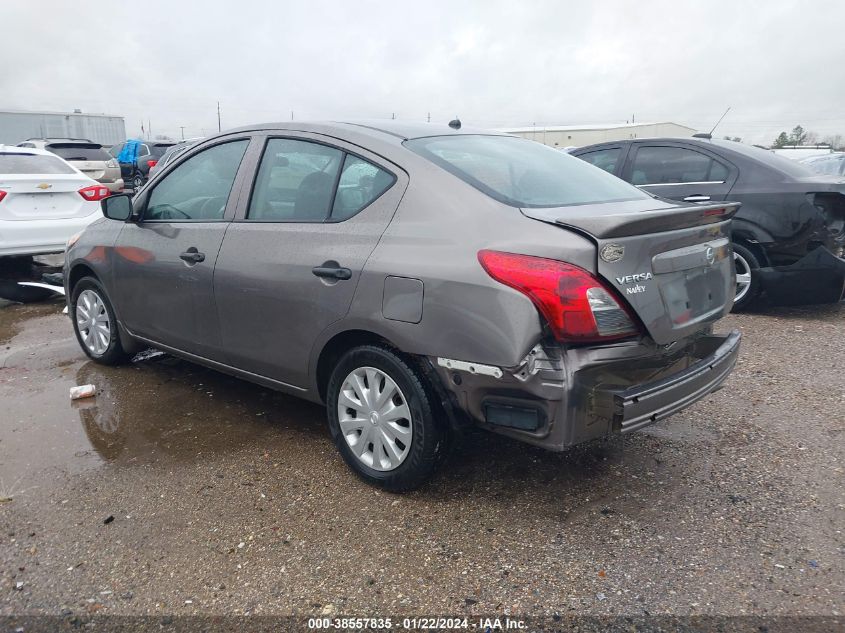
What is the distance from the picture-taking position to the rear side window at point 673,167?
645 cm

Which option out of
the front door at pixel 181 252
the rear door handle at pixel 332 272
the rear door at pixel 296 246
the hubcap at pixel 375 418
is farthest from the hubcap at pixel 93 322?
the hubcap at pixel 375 418

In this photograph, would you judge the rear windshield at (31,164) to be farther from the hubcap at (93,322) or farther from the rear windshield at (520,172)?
the rear windshield at (520,172)

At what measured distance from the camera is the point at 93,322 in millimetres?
5059

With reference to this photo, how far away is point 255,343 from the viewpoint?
12.0 ft

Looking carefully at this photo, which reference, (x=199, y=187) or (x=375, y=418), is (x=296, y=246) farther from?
(x=199, y=187)

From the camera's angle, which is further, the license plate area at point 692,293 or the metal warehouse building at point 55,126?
the metal warehouse building at point 55,126

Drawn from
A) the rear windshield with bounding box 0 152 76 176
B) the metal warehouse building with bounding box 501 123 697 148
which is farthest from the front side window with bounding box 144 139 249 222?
the metal warehouse building with bounding box 501 123 697 148

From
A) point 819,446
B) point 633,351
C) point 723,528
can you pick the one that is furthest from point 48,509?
point 819,446

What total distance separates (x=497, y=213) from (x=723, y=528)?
163cm

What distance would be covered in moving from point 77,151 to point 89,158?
0.38 metres

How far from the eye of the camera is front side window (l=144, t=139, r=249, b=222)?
12.8ft

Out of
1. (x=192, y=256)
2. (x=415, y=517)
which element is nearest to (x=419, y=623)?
(x=415, y=517)

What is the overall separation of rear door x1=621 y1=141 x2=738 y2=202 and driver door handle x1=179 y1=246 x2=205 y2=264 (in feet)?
14.6

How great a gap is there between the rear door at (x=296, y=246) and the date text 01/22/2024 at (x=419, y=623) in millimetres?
1308
